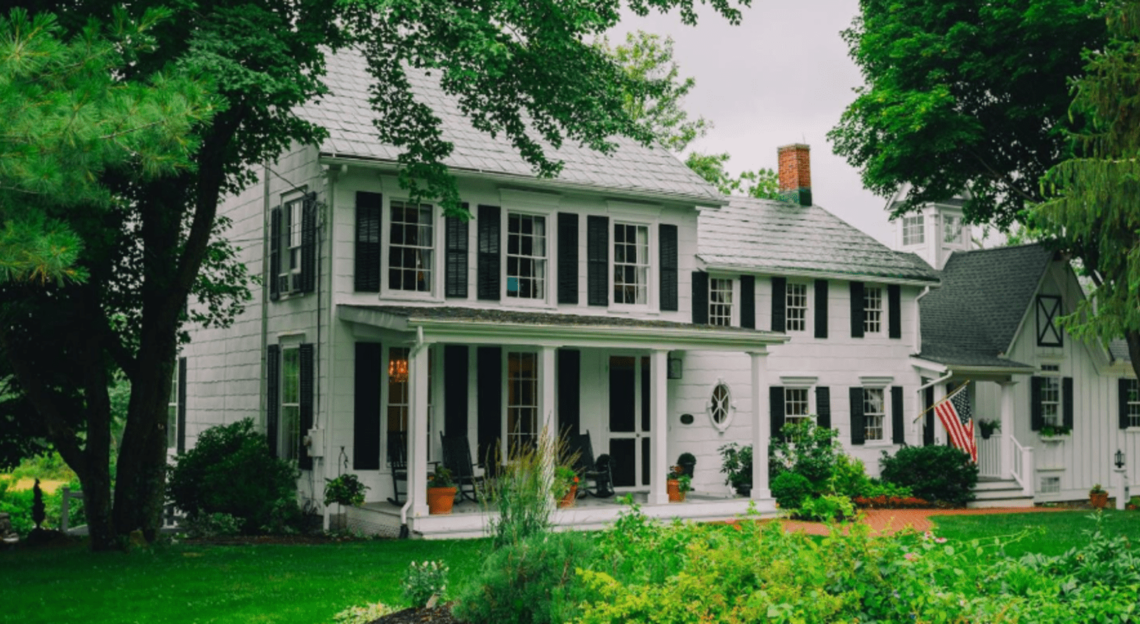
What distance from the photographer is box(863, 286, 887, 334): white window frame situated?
2452 cm

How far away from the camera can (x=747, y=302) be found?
894 inches

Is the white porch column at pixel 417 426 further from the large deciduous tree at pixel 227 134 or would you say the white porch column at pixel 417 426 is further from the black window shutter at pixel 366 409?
the large deciduous tree at pixel 227 134

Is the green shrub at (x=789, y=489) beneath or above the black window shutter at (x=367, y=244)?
beneath

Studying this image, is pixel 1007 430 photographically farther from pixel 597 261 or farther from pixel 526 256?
pixel 526 256

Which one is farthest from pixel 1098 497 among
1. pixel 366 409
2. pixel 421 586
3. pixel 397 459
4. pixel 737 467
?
pixel 421 586

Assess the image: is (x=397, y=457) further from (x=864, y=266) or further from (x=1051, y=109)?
(x=1051, y=109)

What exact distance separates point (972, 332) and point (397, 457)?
15713mm

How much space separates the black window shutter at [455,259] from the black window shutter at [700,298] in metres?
5.25

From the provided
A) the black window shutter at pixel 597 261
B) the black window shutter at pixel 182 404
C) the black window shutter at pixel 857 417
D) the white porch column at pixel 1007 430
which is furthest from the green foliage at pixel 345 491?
the white porch column at pixel 1007 430

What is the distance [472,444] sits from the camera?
60.9ft

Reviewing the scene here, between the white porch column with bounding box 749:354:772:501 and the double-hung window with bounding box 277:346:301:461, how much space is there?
786 centimetres

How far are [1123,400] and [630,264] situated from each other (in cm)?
1522

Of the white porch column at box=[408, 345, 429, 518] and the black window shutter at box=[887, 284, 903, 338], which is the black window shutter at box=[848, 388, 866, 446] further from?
the white porch column at box=[408, 345, 429, 518]

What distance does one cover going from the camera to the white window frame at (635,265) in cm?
2052
